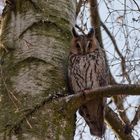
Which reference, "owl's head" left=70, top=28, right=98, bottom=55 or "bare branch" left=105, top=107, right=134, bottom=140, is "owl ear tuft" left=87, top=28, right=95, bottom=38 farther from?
"bare branch" left=105, top=107, right=134, bottom=140

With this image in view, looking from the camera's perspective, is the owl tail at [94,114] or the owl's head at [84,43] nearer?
the owl tail at [94,114]

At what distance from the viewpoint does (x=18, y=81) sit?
156 centimetres

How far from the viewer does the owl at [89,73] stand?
6.71ft

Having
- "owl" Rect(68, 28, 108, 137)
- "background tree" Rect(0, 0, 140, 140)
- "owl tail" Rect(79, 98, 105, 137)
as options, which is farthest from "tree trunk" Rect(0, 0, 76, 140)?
"owl tail" Rect(79, 98, 105, 137)

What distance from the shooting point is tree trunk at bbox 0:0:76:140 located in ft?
4.64

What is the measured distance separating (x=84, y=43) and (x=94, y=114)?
619 millimetres

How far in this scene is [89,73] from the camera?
222 cm

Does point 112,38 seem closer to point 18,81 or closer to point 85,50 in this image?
point 85,50

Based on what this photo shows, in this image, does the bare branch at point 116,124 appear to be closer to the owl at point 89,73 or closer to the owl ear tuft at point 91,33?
the owl at point 89,73

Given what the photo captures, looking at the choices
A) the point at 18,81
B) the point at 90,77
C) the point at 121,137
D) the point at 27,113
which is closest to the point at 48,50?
the point at 18,81

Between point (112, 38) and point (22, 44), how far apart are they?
3.39ft

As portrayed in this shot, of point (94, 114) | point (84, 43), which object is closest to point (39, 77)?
point (94, 114)

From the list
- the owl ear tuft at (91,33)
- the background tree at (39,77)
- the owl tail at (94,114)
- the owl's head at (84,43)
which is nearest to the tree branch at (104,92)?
the background tree at (39,77)

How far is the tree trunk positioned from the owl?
197 mm
